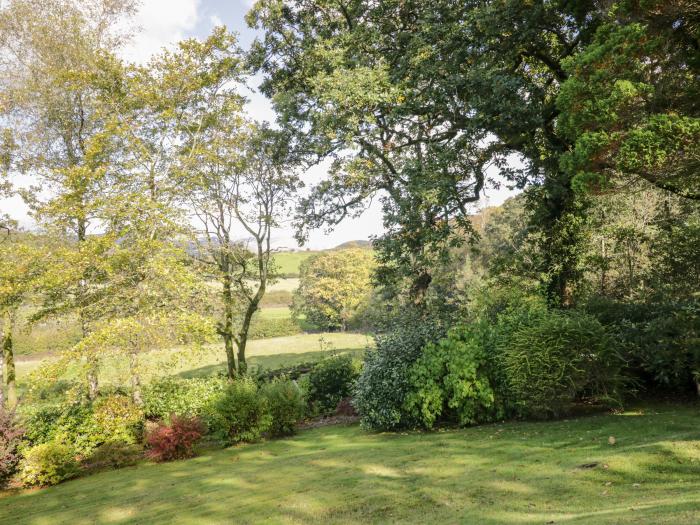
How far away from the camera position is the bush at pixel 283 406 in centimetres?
1255

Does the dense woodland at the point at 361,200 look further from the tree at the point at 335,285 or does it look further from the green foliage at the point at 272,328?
the tree at the point at 335,285

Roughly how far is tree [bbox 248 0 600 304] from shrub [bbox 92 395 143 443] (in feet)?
26.3

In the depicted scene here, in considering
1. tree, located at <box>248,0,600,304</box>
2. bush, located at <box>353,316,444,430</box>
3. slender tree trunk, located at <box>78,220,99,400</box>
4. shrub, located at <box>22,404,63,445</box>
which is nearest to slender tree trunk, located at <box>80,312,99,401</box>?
slender tree trunk, located at <box>78,220,99,400</box>

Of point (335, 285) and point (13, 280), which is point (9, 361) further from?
point (335, 285)

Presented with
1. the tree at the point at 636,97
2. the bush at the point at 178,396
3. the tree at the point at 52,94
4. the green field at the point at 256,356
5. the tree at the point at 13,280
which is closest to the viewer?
the tree at the point at 636,97

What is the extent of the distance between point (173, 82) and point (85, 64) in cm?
311

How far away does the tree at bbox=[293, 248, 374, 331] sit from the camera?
47.8 m

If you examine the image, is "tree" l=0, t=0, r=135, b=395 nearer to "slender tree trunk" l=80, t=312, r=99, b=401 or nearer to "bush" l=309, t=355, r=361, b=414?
"slender tree trunk" l=80, t=312, r=99, b=401

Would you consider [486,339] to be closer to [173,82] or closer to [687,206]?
[687,206]

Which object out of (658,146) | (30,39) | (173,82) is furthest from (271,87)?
(658,146)

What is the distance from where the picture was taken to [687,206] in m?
13.7

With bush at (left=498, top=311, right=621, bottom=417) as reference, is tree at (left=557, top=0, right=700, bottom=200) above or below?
above

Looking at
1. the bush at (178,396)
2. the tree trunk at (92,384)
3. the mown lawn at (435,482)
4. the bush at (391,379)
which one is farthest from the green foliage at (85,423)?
the bush at (391,379)

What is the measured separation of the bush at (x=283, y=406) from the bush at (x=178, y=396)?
1739 millimetres
